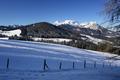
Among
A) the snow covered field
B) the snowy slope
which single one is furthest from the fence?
the snowy slope

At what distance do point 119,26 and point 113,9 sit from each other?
1.23 meters

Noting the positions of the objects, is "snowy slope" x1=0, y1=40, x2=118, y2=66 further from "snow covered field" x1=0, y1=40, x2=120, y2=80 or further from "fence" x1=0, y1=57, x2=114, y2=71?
"fence" x1=0, y1=57, x2=114, y2=71

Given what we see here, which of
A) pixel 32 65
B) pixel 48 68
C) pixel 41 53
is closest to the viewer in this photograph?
pixel 48 68

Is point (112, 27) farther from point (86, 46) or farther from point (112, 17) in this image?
point (86, 46)

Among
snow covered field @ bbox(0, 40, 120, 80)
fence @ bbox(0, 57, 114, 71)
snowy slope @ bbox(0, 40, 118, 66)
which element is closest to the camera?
snow covered field @ bbox(0, 40, 120, 80)

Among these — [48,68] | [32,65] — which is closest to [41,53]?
[32,65]

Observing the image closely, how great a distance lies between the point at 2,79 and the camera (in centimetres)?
1516

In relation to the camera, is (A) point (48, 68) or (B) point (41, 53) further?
(B) point (41, 53)

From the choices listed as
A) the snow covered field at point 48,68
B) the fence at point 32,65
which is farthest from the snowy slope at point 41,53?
the fence at point 32,65

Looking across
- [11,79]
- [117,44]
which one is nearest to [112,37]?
[117,44]

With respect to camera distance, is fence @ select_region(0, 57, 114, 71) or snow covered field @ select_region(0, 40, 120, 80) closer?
snow covered field @ select_region(0, 40, 120, 80)

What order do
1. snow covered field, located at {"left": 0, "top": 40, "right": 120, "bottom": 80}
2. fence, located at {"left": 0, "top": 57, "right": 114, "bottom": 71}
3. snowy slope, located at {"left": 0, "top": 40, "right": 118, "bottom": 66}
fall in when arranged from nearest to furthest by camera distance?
snow covered field, located at {"left": 0, "top": 40, "right": 120, "bottom": 80} < fence, located at {"left": 0, "top": 57, "right": 114, "bottom": 71} < snowy slope, located at {"left": 0, "top": 40, "right": 118, "bottom": 66}

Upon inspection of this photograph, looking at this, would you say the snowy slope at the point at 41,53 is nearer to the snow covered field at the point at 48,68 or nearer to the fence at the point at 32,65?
the snow covered field at the point at 48,68

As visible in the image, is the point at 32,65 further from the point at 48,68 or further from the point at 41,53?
the point at 41,53
